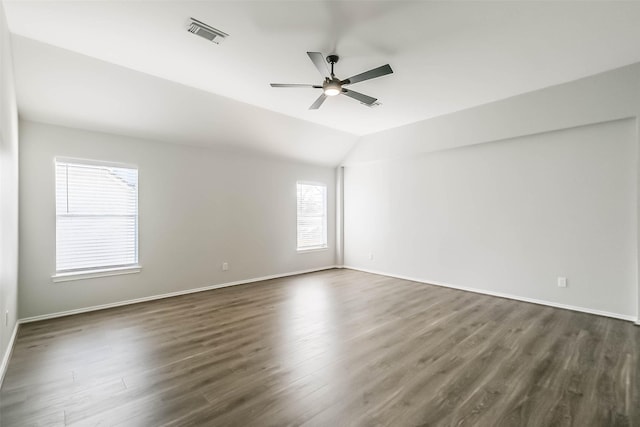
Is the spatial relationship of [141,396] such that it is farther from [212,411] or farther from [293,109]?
[293,109]

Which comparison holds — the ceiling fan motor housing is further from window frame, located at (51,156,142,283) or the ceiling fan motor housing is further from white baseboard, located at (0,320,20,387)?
white baseboard, located at (0,320,20,387)

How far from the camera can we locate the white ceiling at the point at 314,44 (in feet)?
8.13

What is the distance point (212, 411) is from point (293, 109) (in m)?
4.19

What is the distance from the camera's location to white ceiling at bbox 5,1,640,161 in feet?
8.13

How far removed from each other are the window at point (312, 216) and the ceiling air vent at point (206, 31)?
13.2ft

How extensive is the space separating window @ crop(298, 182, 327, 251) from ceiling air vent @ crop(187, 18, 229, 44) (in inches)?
158

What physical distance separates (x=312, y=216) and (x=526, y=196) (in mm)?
4204

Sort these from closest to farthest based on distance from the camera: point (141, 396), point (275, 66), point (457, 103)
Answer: point (141, 396) < point (275, 66) < point (457, 103)

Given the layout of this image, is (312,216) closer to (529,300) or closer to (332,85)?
(332,85)

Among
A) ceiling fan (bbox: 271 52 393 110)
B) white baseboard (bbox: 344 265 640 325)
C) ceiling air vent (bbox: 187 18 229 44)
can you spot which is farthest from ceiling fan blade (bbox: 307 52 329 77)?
white baseboard (bbox: 344 265 640 325)

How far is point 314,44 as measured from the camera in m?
2.96

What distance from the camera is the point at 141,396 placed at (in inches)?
84.1

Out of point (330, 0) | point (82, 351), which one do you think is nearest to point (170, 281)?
point (82, 351)

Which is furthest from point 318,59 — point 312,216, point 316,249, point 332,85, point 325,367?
point 316,249
